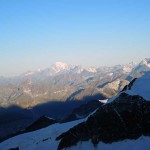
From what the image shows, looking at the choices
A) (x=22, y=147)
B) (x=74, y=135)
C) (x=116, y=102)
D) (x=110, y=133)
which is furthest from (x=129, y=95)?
(x=22, y=147)

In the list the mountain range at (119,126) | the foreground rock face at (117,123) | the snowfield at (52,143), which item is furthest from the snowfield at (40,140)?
the foreground rock face at (117,123)

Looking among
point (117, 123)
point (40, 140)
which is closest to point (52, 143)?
point (40, 140)

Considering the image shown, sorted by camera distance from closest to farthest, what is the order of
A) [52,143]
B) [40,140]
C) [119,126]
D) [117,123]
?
[119,126]
[117,123]
[52,143]
[40,140]

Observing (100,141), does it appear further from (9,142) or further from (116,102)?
(9,142)

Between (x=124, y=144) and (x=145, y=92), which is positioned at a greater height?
(x=145, y=92)

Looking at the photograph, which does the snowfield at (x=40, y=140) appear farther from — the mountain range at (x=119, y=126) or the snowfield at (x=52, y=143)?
the mountain range at (x=119, y=126)

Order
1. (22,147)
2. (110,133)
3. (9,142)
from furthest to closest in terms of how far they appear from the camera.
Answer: (9,142) < (22,147) < (110,133)

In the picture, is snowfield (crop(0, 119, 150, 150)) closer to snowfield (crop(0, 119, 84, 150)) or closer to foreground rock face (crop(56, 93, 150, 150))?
snowfield (crop(0, 119, 84, 150))

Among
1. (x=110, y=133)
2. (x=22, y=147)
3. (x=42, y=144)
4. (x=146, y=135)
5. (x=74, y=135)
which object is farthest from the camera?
(x=22, y=147)

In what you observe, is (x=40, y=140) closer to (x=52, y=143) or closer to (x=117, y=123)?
(x=52, y=143)
